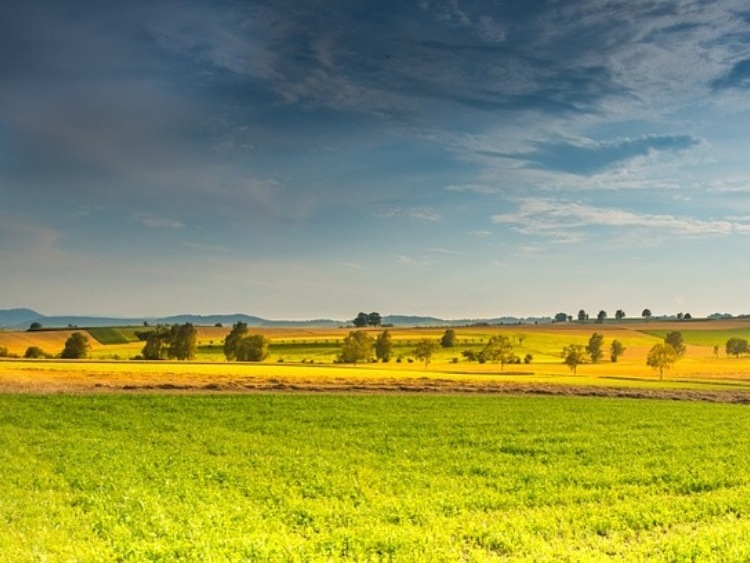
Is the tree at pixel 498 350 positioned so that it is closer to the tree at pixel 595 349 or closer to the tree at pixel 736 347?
the tree at pixel 595 349

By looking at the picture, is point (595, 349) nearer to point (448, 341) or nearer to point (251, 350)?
point (448, 341)

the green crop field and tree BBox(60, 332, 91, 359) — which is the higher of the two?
the green crop field

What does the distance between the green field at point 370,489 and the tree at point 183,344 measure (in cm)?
9333

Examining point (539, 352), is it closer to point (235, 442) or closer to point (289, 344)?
point (289, 344)

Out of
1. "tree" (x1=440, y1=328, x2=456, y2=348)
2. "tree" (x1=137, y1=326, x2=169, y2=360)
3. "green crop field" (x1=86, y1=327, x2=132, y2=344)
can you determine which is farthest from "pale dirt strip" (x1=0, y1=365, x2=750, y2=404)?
"green crop field" (x1=86, y1=327, x2=132, y2=344)

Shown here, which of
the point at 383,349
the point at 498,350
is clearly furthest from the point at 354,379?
the point at 383,349

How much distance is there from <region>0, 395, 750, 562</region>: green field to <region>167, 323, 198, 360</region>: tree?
93332mm

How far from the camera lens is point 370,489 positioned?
2028 centimetres

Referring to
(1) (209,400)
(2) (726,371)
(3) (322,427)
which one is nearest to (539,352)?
(2) (726,371)

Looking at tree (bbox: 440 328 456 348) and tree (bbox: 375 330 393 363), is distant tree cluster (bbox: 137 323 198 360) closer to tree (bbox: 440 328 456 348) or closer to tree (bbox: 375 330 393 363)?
tree (bbox: 375 330 393 363)

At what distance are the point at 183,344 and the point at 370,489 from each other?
118102 mm

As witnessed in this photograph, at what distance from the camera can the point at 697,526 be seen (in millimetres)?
16531

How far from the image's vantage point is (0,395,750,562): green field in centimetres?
1434

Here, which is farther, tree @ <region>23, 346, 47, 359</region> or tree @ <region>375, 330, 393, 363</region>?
tree @ <region>375, 330, 393, 363</region>
